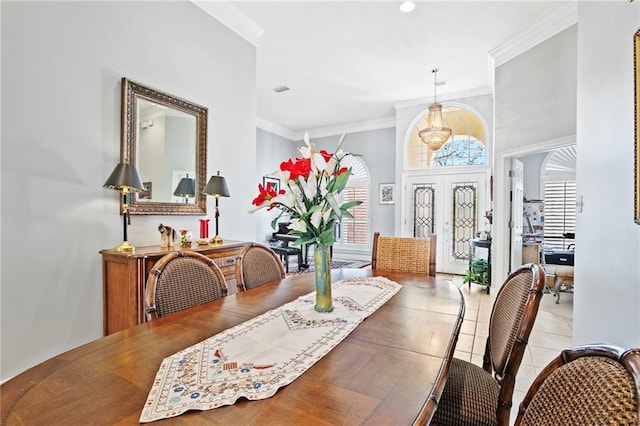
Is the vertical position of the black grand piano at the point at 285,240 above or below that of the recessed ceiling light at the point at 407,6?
below

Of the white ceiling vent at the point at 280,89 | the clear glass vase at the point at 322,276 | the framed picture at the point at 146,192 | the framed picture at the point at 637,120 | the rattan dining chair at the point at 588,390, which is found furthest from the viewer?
the white ceiling vent at the point at 280,89

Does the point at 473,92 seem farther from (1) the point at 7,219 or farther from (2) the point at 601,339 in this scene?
(1) the point at 7,219

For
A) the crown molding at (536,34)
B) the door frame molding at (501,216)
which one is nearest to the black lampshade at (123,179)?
the door frame molding at (501,216)

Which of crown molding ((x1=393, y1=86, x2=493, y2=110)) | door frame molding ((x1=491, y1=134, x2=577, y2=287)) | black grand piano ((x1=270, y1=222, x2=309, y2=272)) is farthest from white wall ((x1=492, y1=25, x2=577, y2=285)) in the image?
black grand piano ((x1=270, y1=222, x2=309, y2=272))

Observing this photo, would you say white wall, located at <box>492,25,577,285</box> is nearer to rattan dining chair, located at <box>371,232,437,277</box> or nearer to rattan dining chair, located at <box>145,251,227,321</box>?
rattan dining chair, located at <box>371,232,437,277</box>

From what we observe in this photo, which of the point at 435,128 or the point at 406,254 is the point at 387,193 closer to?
the point at 435,128

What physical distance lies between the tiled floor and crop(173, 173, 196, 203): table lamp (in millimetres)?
2890

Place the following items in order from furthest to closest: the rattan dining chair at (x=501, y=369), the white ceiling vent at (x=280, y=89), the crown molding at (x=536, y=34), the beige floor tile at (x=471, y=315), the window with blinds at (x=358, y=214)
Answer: the window with blinds at (x=358, y=214)
the white ceiling vent at (x=280, y=89)
the beige floor tile at (x=471, y=315)
the crown molding at (x=536, y=34)
the rattan dining chair at (x=501, y=369)

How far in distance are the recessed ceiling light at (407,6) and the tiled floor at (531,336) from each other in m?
3.52

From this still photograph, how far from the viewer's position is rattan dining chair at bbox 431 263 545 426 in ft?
3.53

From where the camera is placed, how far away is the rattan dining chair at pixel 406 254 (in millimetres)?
2342

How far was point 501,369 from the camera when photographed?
116 centimetres

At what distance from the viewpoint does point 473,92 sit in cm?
568

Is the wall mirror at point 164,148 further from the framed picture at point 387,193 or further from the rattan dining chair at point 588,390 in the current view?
the framed picture at point 387,193
